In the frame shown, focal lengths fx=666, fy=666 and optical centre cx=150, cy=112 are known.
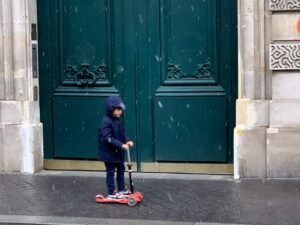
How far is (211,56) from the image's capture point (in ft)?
30.2

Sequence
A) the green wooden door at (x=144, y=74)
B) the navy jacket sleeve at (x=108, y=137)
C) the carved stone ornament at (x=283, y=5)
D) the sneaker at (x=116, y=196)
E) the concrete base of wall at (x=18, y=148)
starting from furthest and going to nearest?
the concrete base of wall at (x=18, y=148) → the green wooden door at (x=144, y=74) → the carved stone ornament at (x=283, y=5) → the sneaker at (x=116, y=196) → the navy jacket sleeve at (x=108, y=137)

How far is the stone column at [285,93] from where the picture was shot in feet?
28.1

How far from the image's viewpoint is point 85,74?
9.61 metres

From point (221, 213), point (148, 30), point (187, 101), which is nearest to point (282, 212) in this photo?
point (221, 213)

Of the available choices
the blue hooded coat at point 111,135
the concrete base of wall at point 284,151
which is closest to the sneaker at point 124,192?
the blue hooded coat at point 111,135

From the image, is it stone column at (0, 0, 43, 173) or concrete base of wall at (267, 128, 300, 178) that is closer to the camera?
concrete base of wall at (267, 128, 300, 178)

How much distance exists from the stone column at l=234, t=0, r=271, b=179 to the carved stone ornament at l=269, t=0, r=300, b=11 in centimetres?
11

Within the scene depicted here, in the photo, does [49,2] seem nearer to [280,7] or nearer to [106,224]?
[280,7]

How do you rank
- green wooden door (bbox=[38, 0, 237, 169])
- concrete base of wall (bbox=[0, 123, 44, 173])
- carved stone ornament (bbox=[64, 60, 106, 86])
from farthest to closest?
carved stone ornament (bbox=[64, 60, 106, 86])
concrete base of wall (bbox=[0, 123, 44, 173])
green wooden door (bbox=[38, 0, 237, 169])

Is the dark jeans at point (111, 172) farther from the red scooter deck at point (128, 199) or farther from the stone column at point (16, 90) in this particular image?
the stone column at point (16, 90)

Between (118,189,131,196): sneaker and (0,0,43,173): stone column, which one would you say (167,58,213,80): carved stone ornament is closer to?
(0,0,43,173): stone column

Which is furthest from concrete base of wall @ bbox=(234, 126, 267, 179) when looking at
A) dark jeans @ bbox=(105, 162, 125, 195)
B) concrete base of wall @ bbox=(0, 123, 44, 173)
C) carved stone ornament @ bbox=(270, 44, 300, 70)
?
concrete base of wall @ bbox=(0, 123, 44, 173)

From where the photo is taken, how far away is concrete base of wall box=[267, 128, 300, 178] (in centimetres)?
857

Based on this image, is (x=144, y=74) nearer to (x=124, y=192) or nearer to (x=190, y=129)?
(x=190, y=129)
